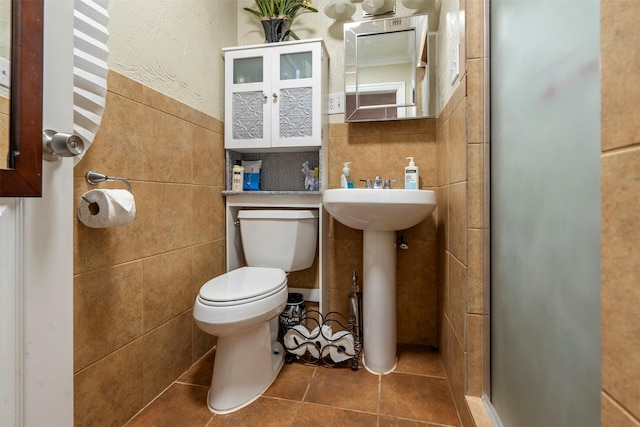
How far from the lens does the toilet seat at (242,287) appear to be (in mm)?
1064

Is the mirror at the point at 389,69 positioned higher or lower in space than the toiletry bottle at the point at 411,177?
higher

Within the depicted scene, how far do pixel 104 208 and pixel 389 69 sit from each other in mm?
1508

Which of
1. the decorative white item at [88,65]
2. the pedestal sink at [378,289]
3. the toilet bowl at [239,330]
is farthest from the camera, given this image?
the pedestal sink at [378,289]

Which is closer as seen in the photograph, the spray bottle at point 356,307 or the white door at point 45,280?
the white door at point 45,280

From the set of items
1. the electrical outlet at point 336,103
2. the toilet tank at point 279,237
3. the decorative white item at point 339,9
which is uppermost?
the decorative white item at point 339,9

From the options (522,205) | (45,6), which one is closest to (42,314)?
(45,6)

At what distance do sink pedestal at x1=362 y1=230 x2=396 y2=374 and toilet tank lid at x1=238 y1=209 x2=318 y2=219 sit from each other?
36cm

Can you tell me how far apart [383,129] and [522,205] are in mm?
1063

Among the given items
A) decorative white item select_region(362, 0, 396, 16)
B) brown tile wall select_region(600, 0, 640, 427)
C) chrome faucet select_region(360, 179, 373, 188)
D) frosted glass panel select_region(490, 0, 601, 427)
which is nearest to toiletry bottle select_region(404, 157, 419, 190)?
A: chrome faucet select_region(360, 179, 373, 188)

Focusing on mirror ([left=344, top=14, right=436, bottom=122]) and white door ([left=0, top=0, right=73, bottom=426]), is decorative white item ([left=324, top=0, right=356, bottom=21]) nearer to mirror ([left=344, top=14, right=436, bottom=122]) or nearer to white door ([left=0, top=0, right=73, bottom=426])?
mirror ([left=344, top=14, right=436, bottom=122])

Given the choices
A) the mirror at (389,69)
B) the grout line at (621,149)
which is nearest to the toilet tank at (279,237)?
the mirror at (389,69)

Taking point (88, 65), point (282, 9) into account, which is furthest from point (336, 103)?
point (88, 65)

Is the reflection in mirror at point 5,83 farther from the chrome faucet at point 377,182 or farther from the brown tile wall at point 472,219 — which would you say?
the chrome faucet at point 377,182

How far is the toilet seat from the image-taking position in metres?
1.06
